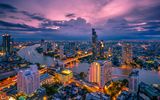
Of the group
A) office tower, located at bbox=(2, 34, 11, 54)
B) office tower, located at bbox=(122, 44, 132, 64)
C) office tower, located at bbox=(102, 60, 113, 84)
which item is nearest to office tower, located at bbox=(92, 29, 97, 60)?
office tower, located at bbox=(122, 44, 132, 64)

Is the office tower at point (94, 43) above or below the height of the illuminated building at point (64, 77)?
above

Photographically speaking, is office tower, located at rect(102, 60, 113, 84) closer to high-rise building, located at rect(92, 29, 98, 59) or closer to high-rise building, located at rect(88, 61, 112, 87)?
high-rise building, located at rect(88, 61, 112, 87)

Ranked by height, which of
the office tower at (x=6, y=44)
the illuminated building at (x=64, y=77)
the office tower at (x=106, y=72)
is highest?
the office tower at (x=6, y=44)

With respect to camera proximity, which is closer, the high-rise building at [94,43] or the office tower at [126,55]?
the office tower at [126,55]

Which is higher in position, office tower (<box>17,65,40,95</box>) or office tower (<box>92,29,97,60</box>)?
office tower (<box>92,29,97,60</box>)

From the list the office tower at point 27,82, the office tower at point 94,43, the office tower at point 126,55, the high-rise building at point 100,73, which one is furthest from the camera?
the office tower at point 94,43

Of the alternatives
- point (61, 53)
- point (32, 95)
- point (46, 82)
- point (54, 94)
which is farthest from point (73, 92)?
point (61, 53)

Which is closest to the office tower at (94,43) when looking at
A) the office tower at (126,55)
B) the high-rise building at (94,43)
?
the high-rise building at (94,43)

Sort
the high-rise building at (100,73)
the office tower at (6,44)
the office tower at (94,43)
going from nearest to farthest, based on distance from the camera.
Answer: the high-rise building at (100,73), the office tower at (94,43), the office tower at (6,44)

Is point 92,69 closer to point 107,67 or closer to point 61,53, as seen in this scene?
point 107,67

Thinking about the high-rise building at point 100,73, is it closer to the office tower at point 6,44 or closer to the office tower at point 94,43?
the office tower at point 94,43

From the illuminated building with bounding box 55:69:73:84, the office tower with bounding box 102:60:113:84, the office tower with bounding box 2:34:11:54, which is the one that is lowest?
the illuminated building with bounding box 55:69:73:84

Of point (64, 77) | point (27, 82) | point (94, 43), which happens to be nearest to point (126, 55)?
point (94, 43)
